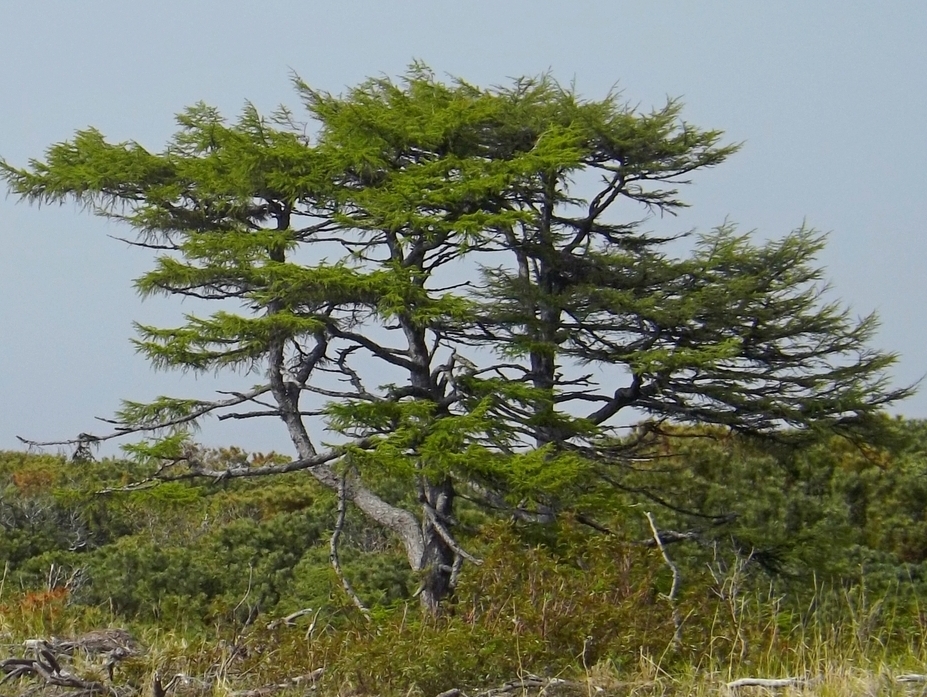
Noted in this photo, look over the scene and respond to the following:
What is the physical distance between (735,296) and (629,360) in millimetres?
1516

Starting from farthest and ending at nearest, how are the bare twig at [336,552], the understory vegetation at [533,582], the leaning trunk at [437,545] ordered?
the leaning trunk at [437,545] < the bare twig at [336,552] < the understory vegetation at [533,582]

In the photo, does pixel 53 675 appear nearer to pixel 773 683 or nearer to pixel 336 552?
pixel 773 683

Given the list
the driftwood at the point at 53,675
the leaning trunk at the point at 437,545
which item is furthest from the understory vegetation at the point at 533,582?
the leaning trunk at the point at 437,545

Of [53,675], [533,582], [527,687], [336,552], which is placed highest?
[336,552]

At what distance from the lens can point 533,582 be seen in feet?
20.8

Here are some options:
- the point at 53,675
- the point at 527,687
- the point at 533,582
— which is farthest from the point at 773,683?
the point at 53,675

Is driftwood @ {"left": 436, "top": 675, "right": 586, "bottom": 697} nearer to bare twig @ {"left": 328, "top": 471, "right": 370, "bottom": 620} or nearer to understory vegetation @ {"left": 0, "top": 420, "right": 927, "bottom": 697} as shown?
understory vegetation @ {"left": 0, "top": 420, "right": 927, "bottom": 697}

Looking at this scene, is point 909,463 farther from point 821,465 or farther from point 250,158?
point 250,158

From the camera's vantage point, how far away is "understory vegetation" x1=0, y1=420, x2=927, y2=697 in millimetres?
5770

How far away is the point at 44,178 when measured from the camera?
12477 millimetres

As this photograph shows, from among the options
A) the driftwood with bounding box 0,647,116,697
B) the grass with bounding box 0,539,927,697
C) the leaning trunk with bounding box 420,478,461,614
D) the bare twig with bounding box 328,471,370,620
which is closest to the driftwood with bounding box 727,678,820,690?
the grass with bounding box 0,539,927,697

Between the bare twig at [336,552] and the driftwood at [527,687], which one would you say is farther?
the bare twig at [336,552]

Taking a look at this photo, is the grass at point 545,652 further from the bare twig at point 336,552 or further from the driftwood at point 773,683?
the bare twig at point 336,552

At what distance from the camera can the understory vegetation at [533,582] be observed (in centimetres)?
577
